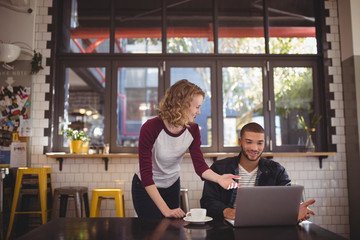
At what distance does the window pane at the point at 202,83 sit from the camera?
4.84 m

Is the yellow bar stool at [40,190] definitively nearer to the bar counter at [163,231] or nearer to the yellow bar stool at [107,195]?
the yellow bar stool at [107,195]

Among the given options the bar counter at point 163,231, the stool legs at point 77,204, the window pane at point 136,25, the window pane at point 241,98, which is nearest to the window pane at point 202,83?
the window pane at point 241,98

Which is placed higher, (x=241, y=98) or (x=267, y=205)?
(x=241, y=98)

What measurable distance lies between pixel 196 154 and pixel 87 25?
3.63m

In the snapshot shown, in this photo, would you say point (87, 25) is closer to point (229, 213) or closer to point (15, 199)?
point (15, 199)

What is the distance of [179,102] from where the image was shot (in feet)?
6.81

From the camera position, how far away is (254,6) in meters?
Result: 5.20

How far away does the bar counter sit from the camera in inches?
57.6

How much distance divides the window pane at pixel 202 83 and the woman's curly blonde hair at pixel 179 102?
2734mm

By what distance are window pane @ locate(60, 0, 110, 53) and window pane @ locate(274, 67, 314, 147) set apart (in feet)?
8.68

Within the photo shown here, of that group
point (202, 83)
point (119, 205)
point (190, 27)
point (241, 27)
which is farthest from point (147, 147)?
point (241, 27)

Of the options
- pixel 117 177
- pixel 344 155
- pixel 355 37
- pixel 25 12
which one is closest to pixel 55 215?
pixel 117 177

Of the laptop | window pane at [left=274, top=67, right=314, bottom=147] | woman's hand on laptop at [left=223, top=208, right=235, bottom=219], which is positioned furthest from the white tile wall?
the laptop

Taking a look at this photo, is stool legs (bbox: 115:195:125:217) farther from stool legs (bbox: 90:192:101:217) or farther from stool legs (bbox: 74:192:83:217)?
stool legs (bbox: 74:192:83:217)
